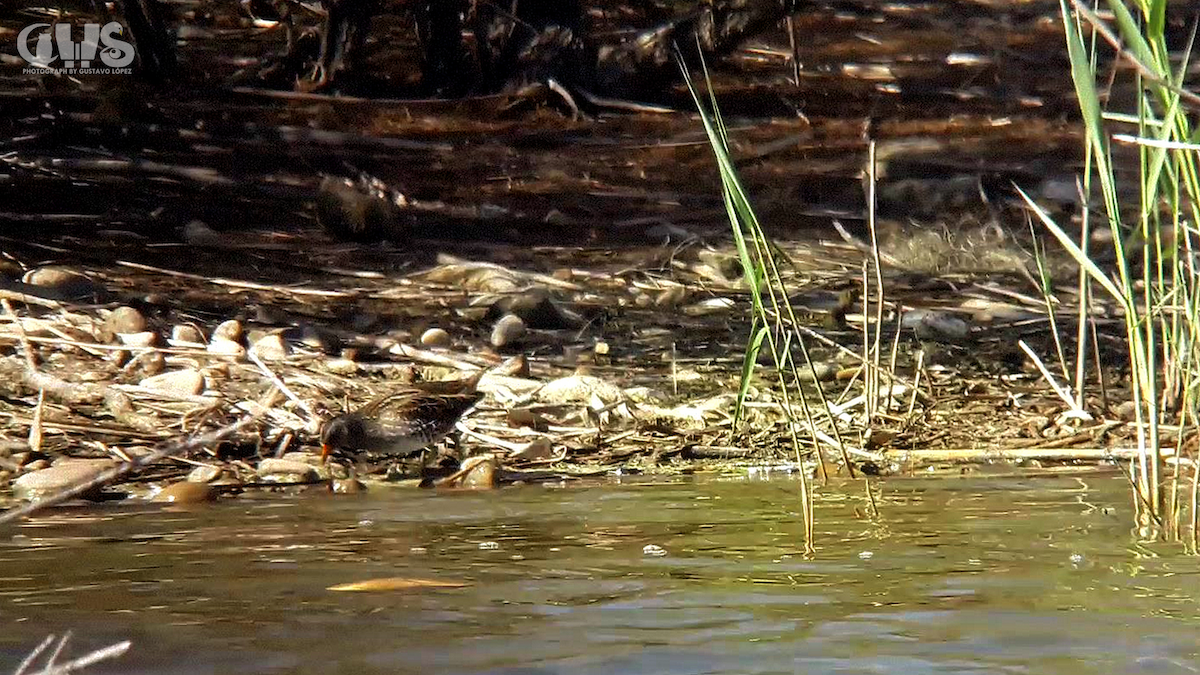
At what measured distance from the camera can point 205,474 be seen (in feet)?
13.6

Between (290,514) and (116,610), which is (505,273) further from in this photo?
(116,610)

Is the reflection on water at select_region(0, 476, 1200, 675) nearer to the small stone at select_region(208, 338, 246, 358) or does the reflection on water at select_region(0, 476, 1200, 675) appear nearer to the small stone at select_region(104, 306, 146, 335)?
the small stone at select_region(208, 338, 246, 358)

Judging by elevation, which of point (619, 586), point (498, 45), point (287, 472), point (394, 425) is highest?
point (498, 45)

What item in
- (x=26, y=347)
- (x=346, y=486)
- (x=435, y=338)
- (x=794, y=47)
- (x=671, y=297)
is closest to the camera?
(x=346, y=486)

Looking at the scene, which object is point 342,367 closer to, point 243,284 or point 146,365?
point 146,365

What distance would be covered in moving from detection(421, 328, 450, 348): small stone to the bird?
48.0 inches

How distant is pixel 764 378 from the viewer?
5.35 meters

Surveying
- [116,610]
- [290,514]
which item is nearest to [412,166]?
[290,514]

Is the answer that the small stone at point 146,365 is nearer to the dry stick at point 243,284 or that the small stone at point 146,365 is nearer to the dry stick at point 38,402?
the dry stick at point 38,402

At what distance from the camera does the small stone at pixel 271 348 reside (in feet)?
17.3

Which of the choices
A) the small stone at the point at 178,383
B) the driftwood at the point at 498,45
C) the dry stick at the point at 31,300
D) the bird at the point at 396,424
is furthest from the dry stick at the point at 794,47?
the bird at the point at 396,424

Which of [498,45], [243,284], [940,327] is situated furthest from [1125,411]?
[498,45]

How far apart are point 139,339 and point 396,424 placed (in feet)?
4.47

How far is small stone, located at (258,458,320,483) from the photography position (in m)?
4.18
